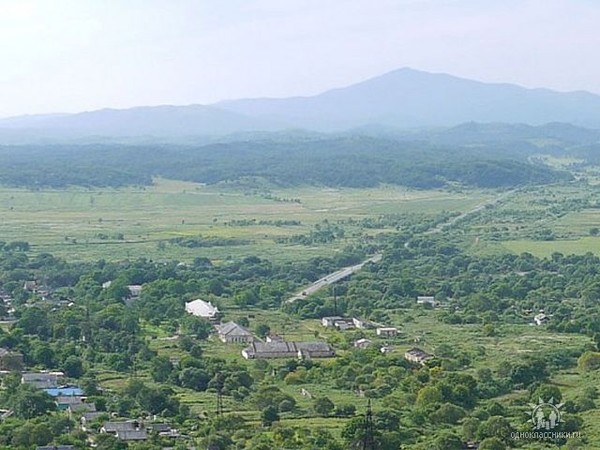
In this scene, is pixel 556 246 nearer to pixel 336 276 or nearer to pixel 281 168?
pixel 336 276

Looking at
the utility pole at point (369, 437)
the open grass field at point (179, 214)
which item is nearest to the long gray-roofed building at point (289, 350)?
the utility pole at point (369, 437)

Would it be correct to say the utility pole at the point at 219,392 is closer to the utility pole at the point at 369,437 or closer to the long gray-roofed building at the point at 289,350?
the long gray-roofed building at the point at 289,350

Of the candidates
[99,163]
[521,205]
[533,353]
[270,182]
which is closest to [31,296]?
[533,353]

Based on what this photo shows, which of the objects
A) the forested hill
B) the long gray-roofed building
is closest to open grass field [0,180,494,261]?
the forested hill

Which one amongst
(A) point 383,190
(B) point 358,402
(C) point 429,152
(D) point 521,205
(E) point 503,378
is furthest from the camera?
(C) point 429,152

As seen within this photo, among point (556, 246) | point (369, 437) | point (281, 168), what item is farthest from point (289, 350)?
point (281, 168)

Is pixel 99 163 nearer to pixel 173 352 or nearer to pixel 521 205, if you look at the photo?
pixel 521 205
